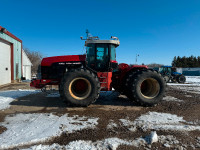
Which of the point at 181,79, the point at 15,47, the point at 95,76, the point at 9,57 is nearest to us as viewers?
the point at 95,76

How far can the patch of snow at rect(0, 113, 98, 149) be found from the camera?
6.93 feet

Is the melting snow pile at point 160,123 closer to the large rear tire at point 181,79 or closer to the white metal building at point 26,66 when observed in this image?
the large rear tire at point 181,79

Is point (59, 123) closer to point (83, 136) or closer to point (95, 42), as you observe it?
point (83, 136)

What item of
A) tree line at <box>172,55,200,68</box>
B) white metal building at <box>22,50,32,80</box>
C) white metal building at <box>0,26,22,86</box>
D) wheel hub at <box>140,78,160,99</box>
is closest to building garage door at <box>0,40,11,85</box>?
white metal building at <box>0,26,22,86</box>

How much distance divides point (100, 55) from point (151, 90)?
2.25 meters

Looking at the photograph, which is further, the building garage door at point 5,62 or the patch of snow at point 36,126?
the building garage door at point 5,62

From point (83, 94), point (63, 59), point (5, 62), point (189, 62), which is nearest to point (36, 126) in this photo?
point (83, 94)

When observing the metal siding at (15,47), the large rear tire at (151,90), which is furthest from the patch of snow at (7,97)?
the metal siding at (15,47)

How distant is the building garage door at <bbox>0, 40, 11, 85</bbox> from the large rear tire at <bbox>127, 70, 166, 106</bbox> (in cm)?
1119

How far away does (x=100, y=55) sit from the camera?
4613 millimetres

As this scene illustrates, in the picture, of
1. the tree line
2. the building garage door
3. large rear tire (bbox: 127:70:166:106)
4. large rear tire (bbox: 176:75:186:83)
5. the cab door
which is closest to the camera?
large rear tire (bbox: 127:70:166:106)

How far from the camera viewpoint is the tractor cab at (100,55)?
15.0 ft

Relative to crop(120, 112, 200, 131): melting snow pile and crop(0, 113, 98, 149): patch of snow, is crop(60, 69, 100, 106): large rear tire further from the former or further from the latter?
crop(120, 112, 200, 131): melting snow pile

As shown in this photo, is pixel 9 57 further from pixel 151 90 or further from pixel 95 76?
pixel 151 90
